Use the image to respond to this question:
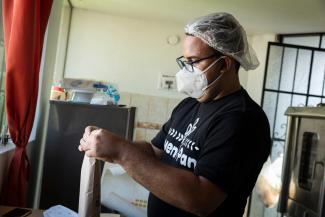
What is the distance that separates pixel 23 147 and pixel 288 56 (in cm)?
271

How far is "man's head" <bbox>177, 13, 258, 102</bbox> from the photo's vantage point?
105cm

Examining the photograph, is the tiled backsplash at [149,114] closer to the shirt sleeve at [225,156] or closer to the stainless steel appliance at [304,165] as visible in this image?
the stainless steel appliance at [304,165]

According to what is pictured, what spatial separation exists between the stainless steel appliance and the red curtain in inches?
57.3

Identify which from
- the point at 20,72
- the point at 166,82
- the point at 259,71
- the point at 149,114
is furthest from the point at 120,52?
the point at 20,72

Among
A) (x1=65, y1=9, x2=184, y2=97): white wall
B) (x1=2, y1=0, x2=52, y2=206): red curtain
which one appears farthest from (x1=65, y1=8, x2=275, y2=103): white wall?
(x1=2, y1=0, x2=52, y2=206): red curtain

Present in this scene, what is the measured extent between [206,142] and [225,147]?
2.8 inches

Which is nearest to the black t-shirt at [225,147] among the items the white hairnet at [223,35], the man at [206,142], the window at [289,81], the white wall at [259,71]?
the man at [206,142]

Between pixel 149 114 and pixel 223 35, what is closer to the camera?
pixel 223 35

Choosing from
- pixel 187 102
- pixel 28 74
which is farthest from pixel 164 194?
pixel 28 74

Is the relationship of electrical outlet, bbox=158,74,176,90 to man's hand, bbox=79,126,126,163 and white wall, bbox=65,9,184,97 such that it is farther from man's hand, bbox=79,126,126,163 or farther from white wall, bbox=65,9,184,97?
man's hand, bbox=79,126,126,163

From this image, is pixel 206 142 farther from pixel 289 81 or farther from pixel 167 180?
pixel 289 81

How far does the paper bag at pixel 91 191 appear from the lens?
1046mm

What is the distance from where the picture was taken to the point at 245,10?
2971mm

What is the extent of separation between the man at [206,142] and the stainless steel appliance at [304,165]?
97 centimetres
